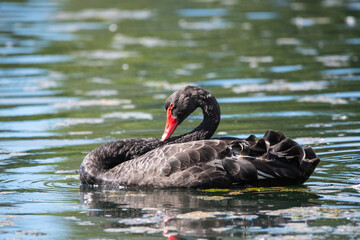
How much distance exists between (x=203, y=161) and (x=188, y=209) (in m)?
0.85

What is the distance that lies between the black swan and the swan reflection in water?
12cm

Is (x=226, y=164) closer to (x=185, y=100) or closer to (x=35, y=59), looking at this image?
(x=185, y=100)

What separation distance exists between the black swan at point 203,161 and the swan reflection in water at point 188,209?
0.12 metres

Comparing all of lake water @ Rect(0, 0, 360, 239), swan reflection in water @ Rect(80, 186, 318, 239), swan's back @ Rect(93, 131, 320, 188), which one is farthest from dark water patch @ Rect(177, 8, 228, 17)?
swan reflection in water @ Rect(80, 186, 318, 239)

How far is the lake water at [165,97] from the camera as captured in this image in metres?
6.23

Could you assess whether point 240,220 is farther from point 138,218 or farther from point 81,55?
point 81,55

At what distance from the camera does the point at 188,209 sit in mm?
6531

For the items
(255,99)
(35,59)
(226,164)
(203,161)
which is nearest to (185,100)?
(203,161)

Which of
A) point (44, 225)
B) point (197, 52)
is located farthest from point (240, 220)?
point (197, 52)

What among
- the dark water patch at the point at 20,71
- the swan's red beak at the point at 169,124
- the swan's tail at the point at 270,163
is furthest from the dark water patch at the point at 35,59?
the swan's tail at the point at 270,163

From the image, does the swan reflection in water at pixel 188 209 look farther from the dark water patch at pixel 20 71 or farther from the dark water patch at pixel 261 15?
the dark water patch at pixel 261 15

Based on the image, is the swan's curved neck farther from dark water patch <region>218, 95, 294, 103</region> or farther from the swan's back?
dark water patch <region>218, 95, 294, 103</region>

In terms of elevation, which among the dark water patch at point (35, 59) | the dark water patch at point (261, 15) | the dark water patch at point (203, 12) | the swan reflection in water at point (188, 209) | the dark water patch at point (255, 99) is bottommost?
the swan reflection in water at point (188, 209)

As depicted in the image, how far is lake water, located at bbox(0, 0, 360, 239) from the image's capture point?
6227mm
